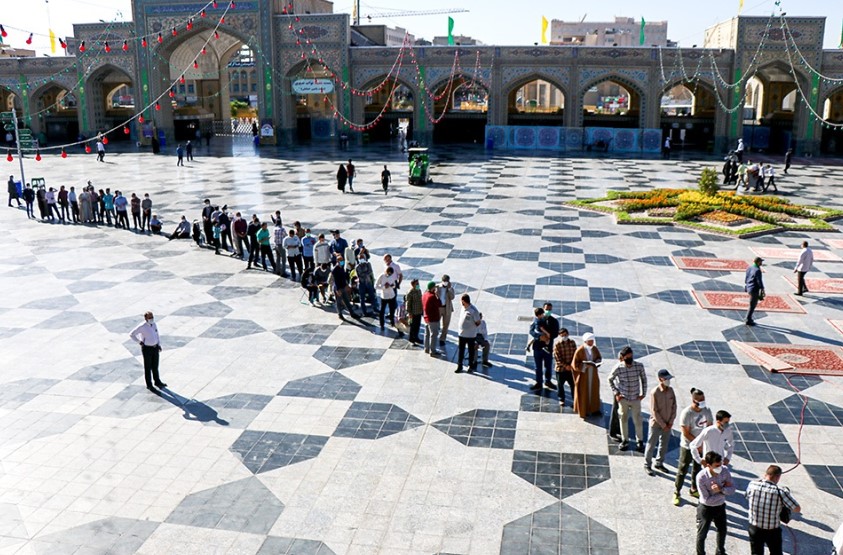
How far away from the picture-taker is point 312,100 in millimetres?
54125

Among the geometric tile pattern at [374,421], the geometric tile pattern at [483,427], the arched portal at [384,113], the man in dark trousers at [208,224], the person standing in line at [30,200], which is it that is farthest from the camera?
the arched portal at [384,113]

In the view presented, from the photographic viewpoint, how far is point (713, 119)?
4706 centimetres

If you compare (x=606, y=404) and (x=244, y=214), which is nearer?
(x=606, y=404)

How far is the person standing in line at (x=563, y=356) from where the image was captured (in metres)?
9.95

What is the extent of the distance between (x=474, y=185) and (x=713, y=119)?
78.7ft

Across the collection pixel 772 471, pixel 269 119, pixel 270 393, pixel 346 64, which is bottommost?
pixel 270 393

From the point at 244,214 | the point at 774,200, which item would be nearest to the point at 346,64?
the point at 244,214

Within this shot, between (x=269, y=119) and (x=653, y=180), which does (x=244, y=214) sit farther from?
(x=269, y=119)

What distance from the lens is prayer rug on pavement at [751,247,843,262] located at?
18.1m

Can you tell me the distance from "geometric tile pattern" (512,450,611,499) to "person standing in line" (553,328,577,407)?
1.49 meters

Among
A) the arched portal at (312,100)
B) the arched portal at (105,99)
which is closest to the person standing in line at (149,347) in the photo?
the arched portal at (312,100)

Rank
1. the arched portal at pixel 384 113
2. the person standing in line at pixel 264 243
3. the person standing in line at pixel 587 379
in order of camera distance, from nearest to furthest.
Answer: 1. the person standing in line at pixel 587 379
2. the person standing in line at pixel 264 243
3. the arched portal at pixel 384 113

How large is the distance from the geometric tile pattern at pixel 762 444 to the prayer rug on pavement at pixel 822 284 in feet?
23.6

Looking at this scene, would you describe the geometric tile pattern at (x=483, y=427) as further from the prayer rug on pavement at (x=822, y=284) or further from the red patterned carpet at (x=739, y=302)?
the prayer rug on pavement at (x=822, y=284)
